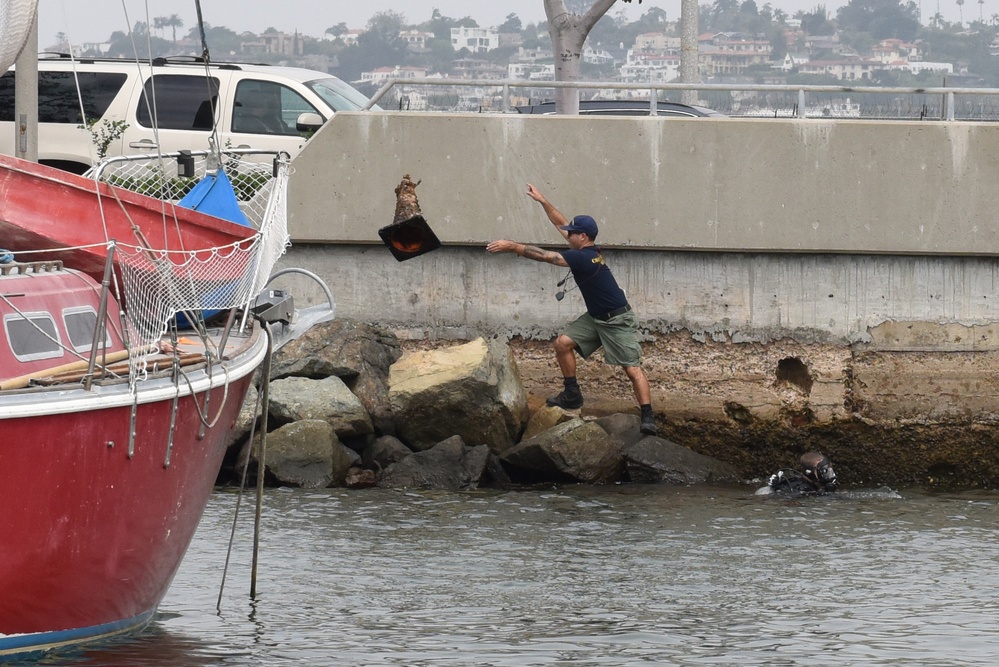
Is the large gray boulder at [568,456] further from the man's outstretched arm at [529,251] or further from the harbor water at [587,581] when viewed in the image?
the man's outstretched arm at [529,251]

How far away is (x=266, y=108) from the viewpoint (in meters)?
16.8

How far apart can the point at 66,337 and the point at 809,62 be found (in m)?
40.9

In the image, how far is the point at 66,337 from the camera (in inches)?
343

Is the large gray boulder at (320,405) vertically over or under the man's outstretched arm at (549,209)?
under

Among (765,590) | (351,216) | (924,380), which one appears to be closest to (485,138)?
(351,216)

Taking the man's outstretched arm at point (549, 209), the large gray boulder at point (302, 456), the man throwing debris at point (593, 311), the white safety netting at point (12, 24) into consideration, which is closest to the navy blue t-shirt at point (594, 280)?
the man throwing debris at point (593, 311)

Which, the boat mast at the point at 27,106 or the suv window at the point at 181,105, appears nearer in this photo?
the boat mast at the point at 27,106

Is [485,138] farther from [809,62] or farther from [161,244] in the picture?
[809,62]

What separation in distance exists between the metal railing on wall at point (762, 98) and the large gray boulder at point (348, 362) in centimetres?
212

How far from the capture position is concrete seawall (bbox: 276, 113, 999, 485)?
14273mm

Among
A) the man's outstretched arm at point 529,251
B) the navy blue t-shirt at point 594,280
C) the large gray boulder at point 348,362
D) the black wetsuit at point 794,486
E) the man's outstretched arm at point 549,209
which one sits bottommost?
the black wetsuit at point 794,486

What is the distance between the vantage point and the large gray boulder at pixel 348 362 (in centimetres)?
1428

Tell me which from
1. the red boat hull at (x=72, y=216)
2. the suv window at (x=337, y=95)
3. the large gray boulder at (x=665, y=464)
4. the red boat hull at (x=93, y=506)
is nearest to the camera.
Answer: the red boat hull at (x=93, y=506)

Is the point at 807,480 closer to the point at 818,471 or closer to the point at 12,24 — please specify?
the point at 818,471
